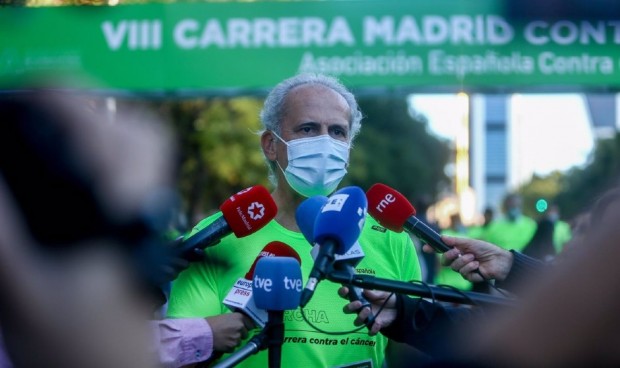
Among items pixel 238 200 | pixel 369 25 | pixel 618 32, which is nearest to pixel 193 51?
pixel 369 25

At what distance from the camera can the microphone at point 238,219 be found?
288 cm

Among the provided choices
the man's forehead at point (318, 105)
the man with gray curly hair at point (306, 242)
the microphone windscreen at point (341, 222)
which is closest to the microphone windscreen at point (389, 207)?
the man with gray curly hair at point (306, 242)

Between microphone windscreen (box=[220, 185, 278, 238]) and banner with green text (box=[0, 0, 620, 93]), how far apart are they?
24.3 feet

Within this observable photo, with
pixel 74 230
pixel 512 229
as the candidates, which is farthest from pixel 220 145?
pixel 74 230

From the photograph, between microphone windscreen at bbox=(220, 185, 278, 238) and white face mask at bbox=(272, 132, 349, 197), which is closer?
microphone windscreen at bbox=(220, 185, 278, 238)

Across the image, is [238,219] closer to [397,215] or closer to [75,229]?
[397,215]

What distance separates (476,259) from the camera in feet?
10.3

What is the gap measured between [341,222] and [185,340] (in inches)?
23.7

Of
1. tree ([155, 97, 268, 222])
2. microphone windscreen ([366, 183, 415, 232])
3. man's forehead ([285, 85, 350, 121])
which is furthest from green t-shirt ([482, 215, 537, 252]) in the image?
tree ([155, 97, 268, 222])

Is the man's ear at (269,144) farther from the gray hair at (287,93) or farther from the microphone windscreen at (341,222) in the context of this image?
the microphone windscreen at (341,222)

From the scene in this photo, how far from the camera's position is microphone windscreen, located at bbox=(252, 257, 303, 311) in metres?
2.65

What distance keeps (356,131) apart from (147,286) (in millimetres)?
2456

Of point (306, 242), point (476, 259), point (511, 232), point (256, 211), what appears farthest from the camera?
point (511, 232)

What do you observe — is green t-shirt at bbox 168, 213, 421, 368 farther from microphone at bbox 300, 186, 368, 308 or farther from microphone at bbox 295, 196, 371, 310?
microphone at bbox 300, 186, 368, 308
